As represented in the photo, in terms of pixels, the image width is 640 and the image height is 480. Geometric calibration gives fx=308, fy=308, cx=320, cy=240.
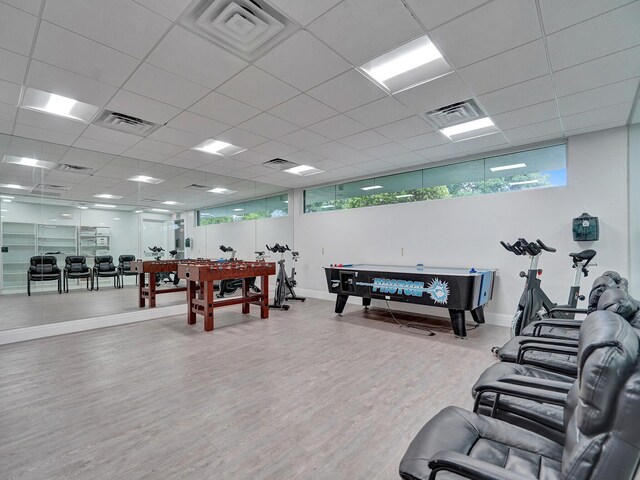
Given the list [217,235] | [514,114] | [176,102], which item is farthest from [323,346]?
[217,235]

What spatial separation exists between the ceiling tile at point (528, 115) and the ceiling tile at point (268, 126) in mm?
2582

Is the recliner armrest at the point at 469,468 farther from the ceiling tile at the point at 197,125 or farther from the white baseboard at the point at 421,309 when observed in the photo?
the white baseboard at the point at 421,309

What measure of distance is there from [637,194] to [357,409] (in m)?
4.36

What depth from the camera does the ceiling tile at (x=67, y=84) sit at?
2.72m

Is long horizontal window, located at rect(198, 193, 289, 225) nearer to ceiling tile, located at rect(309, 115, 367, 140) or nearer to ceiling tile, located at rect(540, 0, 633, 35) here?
ceiling tile, located at rect(309, 115, 367, 140)

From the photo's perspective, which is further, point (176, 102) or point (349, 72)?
point (176, 102)

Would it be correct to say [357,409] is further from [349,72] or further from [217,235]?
[217,235]

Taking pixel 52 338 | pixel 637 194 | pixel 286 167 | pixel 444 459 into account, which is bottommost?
pixel 52 338

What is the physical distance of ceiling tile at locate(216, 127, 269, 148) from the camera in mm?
4195

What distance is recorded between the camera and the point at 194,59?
260cm

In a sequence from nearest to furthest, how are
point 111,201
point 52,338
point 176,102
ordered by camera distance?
point 176,102, point 52,338, point 111,201

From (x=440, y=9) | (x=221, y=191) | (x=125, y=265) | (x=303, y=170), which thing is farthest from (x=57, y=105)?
(x=221, y=191)

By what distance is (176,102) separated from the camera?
Answer: 10.9 ft

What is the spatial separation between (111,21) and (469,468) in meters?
3.14
